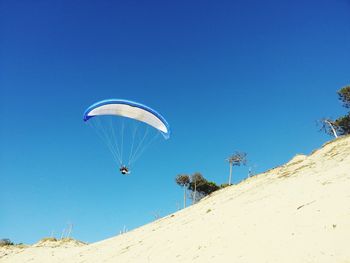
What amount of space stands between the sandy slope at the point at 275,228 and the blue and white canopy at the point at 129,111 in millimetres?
8711

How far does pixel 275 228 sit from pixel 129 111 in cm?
1667

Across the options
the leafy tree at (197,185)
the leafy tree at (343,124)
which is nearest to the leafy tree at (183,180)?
the leafy tree at (197,185)

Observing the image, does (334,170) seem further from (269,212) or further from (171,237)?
(171,237)

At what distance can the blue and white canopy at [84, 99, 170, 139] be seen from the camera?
25.9m

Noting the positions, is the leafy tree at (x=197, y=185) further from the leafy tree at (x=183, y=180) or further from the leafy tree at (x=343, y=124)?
the leafy tree at (x=343, y=124)

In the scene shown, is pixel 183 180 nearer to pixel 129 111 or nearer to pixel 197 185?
pixel 197 185

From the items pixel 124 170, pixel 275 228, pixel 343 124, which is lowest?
pixel 275 228

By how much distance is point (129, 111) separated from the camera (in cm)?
2702

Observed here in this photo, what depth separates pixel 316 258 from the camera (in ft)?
31.9

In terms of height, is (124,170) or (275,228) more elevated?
(124,170)

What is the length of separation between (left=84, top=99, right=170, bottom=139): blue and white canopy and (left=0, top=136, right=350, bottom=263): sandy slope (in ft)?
28.6

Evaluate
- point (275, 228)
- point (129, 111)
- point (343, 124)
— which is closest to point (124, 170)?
point (129, 111)

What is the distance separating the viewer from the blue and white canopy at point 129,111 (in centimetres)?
2592

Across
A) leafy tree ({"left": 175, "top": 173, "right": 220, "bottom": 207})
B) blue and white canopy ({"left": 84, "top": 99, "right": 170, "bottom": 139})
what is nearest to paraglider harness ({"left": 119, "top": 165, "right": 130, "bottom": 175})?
blue and white canopy ({"left": 84, "top": 99, "right": 170, "bottom": 139})
